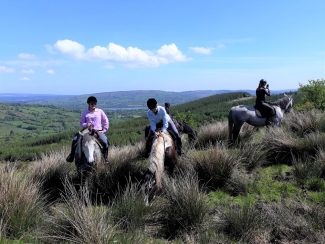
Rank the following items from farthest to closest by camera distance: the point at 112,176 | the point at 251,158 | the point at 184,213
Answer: the point at 251,158, the point at 112,176, the point at 184,213

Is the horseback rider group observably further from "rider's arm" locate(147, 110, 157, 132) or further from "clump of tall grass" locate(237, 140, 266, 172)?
"clump of tall grass" locate(237, 140, 266, 172)

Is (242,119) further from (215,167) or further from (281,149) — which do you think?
(215,167)

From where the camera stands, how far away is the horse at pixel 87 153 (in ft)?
19.0

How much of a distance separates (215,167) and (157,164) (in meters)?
1.45

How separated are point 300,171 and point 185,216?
3.03 metres

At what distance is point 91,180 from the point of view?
5828mm

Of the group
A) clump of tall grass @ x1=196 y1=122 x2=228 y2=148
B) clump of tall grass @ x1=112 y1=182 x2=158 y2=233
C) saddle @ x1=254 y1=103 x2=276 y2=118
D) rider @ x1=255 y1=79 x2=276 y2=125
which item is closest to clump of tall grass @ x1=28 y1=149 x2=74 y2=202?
clump of tall grass @ x1=112 y1=182 x2=158 y2=233

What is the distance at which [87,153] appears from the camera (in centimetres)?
576

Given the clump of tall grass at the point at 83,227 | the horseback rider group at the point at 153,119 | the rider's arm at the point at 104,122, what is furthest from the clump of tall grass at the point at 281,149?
the clump of tall grass at the point at 83,227

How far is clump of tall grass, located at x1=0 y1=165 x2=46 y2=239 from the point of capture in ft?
12.9

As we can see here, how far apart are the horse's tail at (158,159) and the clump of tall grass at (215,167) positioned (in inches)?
38.5

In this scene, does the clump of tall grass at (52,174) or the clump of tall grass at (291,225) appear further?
the clump of tall grass at (52,174)

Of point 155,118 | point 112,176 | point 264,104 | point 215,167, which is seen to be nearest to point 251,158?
point 215,167

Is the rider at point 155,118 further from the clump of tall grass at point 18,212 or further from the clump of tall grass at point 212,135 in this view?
the clump of tall grass at point 212,135
